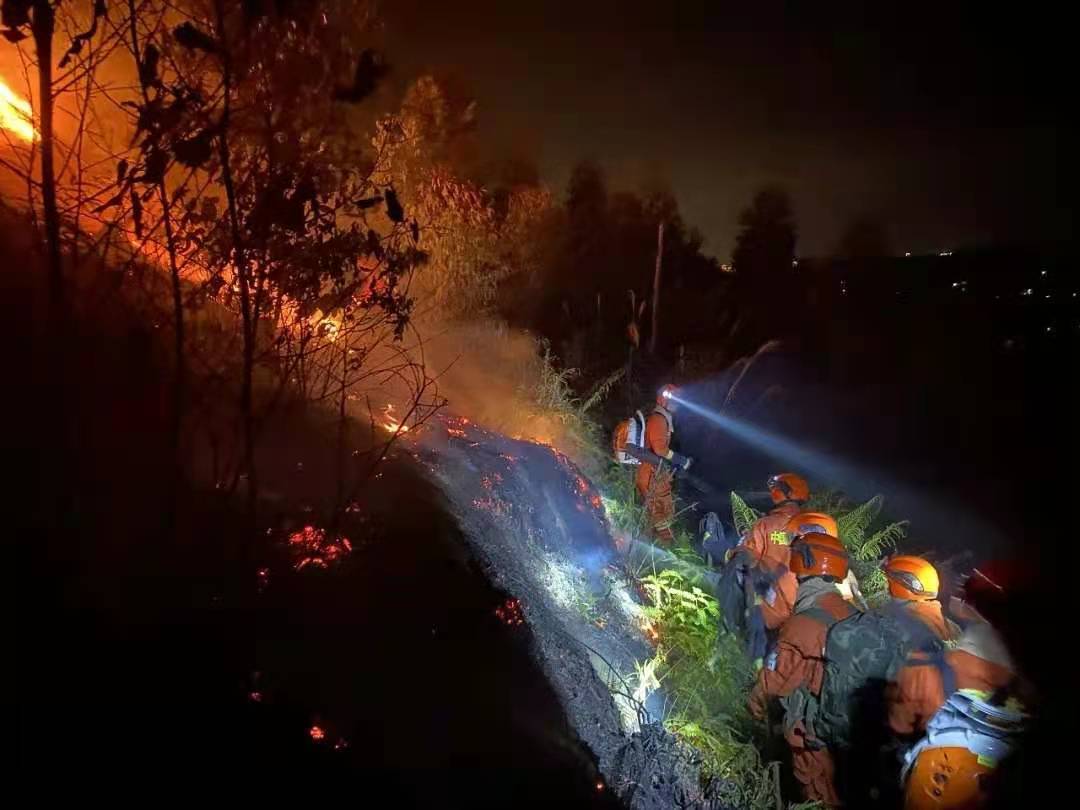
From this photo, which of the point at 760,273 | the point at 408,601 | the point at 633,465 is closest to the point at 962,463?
the point at 633,465

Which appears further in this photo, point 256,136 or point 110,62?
point 110,62

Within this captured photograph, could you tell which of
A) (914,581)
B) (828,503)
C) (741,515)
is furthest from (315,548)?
(828,503)

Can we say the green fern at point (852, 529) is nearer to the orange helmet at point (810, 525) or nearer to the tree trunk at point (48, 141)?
the orange helmet at point (810, 525)

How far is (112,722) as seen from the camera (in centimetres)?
242

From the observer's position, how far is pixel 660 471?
8.41 metres

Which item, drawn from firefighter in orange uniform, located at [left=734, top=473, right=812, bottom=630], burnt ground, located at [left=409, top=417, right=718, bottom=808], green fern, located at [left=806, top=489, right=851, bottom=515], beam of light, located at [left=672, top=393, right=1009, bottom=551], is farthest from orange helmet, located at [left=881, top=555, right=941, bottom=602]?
beam of light, located at [left=672, top=393, right=1009, bottom=551]

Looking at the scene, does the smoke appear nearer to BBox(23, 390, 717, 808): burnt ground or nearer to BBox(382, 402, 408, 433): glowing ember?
BBox(382, 402, 408, 433): glowing ember

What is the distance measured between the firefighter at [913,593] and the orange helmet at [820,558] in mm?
332

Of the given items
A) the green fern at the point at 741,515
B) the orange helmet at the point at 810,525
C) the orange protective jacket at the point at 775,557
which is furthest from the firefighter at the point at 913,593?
the green fern at the point at 741,515

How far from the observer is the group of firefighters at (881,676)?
375 cm

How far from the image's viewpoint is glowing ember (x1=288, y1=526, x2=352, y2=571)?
3.47 metres

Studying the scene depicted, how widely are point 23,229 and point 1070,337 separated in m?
37.5

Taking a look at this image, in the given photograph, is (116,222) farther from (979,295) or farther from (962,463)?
(979,295)

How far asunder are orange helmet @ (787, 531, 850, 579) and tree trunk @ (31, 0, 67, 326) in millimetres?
4697
